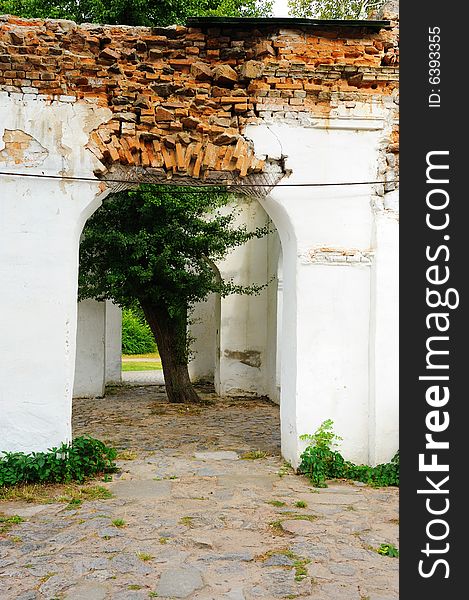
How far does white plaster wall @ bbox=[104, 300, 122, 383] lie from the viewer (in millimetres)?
15102

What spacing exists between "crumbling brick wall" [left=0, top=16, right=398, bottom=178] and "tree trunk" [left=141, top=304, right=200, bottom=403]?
492 cm

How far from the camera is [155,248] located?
1050cm

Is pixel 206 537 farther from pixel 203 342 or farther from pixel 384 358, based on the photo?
pixel 203 342

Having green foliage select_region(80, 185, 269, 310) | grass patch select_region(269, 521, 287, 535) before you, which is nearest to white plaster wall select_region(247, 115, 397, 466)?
grass patch select_region(269, 521, 287, 535)

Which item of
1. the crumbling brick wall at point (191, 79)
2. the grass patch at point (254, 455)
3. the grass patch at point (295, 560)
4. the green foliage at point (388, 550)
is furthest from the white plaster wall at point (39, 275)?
the green foliage at point (388, 550)

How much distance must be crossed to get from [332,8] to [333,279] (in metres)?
17.2

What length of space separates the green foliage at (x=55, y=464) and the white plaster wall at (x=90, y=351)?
625 cm

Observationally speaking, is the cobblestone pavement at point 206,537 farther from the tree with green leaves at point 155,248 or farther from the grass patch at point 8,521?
the tree with green leaves at point 155,248

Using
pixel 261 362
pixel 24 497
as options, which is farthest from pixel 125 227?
pixel 24 497

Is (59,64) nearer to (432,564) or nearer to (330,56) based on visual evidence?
(330,56)

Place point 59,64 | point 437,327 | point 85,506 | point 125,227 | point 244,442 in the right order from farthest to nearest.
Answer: point 125,227
point 244,442
point 59,64
point 85,506
point 437,327

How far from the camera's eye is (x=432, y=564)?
383 cm

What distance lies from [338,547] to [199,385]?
33.7ft

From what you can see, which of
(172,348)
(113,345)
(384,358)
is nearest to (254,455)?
(384,358)
